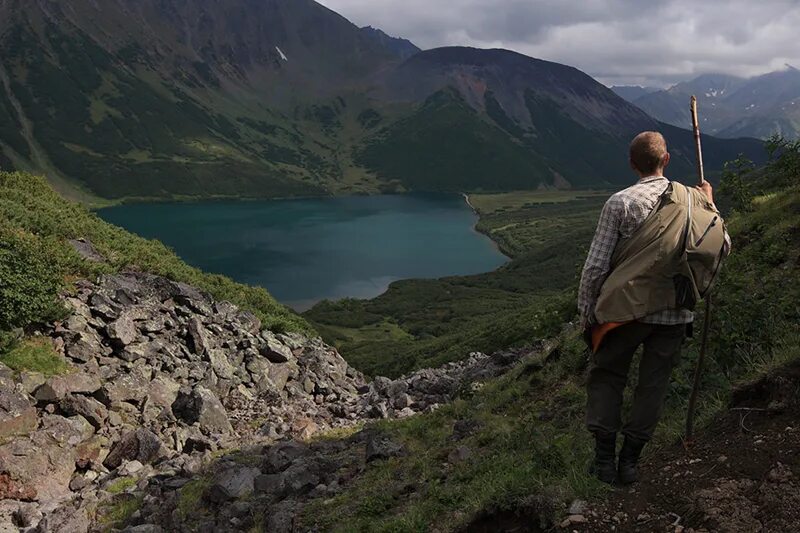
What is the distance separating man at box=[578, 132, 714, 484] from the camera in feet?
16.9

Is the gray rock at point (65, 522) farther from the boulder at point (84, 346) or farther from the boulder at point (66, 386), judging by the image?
the boulder at point (84, 346)

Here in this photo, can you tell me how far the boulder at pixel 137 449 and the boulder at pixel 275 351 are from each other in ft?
24.5

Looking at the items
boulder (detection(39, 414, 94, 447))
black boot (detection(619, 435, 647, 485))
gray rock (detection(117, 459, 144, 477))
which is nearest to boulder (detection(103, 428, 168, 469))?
gray rock (detection(117, 459, 144, 477))

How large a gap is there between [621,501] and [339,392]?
583 inches

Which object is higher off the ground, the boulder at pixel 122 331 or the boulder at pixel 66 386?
the boulder at pixel 122 331

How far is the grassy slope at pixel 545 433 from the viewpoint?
6020 mm

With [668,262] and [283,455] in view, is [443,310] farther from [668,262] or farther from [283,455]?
[668,262]

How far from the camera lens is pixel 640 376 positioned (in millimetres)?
5367

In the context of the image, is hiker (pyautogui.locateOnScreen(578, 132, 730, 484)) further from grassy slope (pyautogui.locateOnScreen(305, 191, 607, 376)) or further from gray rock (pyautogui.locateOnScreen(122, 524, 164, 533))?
grassy slope (pyautogui.locateOnScreen(305, 191, 607, 376))

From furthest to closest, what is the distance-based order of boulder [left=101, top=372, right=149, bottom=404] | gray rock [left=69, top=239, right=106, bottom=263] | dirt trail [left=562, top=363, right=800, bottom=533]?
1. gray rock [left=69, top=239, right=106, bottom=263]
2. boulder [left=101, top=372, right=149, bottom=404]
3. dirt trail [left=562, top=363, right=800, bottom=533]

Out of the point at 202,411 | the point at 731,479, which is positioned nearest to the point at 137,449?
the point at 202,411

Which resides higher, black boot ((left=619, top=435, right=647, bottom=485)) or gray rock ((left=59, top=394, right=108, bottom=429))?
black boot ((left=619, top=435, right=647, bottom=485))

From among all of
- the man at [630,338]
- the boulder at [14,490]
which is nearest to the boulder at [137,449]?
the boulder at [14,490]

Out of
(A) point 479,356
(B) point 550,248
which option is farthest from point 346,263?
(A) point 479,356
